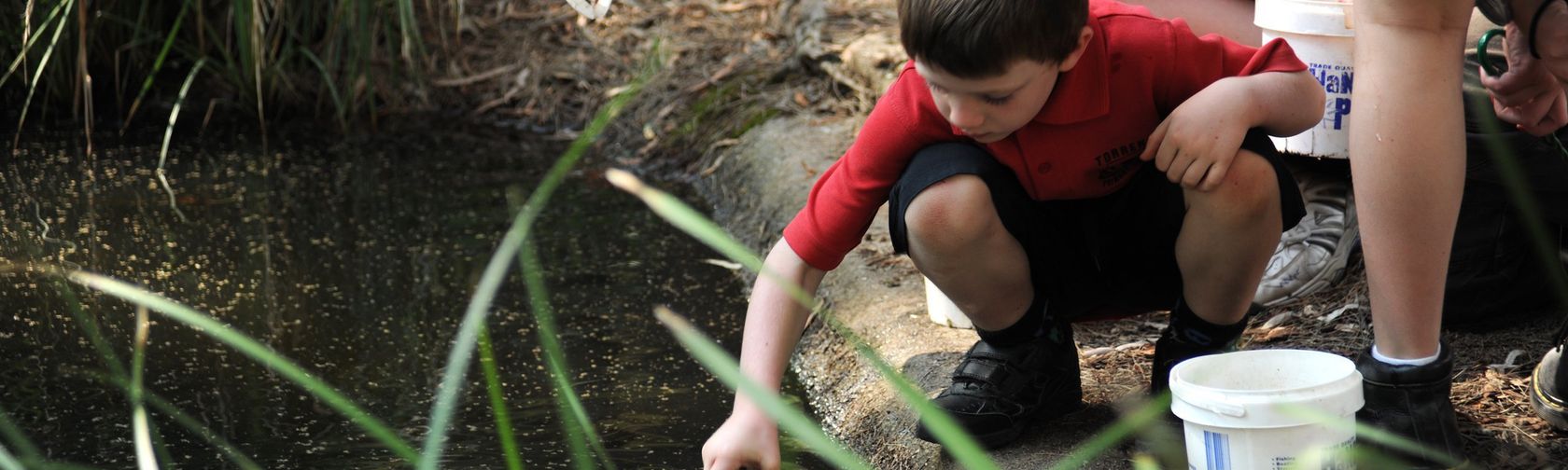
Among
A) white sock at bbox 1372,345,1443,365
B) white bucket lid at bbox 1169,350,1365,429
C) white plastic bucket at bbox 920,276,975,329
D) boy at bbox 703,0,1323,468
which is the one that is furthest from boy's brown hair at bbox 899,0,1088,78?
white plastic bucket at bbox 920,276,975,329

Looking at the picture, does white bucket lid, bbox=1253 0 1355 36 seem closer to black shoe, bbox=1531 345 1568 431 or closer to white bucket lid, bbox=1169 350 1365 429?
black shoe, bbox=1531 345 1568 431

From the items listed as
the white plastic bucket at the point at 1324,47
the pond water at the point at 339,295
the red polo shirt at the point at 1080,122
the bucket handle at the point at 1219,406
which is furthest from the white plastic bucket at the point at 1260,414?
the pond water at the point at 339,295

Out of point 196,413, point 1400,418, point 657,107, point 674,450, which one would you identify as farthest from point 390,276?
point 1400,418

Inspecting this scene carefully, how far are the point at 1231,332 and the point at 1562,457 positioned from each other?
35 cm

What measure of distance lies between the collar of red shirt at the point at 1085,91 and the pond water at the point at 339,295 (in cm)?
69

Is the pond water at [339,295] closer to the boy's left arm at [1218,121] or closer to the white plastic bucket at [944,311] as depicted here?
the white plastic bucket at [944,311]

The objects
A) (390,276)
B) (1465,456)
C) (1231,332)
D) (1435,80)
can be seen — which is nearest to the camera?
(1435,80)

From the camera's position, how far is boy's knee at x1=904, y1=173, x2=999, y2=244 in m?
1.54

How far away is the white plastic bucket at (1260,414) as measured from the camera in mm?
1323

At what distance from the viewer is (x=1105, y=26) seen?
156cm

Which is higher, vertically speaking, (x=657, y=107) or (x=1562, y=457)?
(x=1562, y=457)

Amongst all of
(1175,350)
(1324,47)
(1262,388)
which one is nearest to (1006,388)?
(1175,350)

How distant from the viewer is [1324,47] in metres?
1.99

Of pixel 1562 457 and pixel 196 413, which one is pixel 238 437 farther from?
pixel 1562 457
